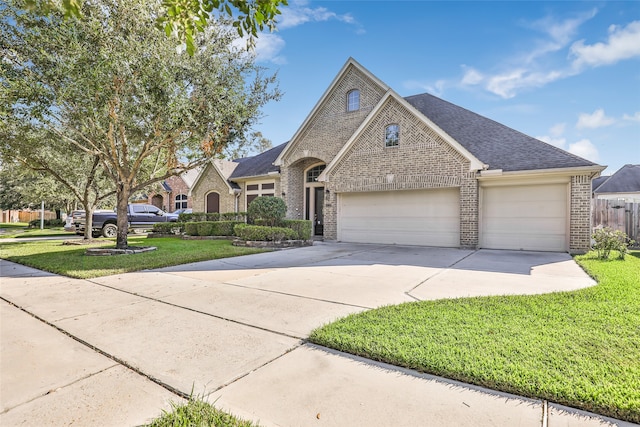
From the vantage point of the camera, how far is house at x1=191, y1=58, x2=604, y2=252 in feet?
35.1

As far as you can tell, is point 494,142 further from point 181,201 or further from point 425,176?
point 181,201

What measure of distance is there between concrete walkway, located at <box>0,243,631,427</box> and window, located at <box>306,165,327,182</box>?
35.0 feet

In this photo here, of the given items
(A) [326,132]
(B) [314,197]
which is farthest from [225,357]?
(B) [314,197]

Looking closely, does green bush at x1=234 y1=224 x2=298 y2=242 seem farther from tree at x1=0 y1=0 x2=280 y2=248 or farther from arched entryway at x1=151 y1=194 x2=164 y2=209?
arched entryway at x1=151 y1=194 x2=164 y2=209

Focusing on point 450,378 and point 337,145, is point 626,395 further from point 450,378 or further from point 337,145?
point 337,145

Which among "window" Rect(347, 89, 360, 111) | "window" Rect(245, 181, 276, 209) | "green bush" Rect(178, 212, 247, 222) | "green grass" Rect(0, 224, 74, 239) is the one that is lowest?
"green grass" Rect(0, 224, 74, 239)

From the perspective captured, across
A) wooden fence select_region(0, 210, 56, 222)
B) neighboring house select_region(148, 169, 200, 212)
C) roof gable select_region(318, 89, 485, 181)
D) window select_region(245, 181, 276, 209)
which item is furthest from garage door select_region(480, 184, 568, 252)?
wooden fence select_region(0, 210, 56, 222)

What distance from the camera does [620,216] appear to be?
40.1 ft

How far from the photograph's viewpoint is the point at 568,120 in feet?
45.8

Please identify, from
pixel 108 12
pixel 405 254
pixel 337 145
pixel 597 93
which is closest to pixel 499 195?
pixel 405 254

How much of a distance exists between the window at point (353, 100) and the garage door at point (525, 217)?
270 inches

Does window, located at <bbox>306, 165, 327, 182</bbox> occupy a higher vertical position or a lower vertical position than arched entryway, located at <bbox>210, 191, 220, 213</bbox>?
higher

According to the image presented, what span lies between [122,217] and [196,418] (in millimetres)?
10583

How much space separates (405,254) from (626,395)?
313 inches
